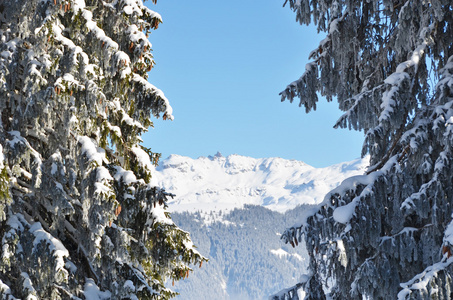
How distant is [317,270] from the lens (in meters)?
6.13

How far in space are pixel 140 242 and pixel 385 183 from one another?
12.3ft

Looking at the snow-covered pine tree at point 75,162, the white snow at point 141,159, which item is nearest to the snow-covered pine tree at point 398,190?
the snow-covered pine tree at point 75,162

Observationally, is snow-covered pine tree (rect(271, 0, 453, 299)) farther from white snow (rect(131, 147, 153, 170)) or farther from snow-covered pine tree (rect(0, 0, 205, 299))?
white snow (rect(131, 147, 153, 170))

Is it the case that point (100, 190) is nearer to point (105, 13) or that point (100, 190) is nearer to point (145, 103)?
point (145, 103)

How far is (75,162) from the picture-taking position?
729cm

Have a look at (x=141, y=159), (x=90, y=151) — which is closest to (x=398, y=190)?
(x=90, y=151)

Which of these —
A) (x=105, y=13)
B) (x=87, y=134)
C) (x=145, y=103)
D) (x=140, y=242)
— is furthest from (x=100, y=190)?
(x=105, y=13)

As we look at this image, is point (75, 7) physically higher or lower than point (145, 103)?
higher

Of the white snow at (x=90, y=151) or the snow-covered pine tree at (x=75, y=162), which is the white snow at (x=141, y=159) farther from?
the white snow at (x=90, y=151)

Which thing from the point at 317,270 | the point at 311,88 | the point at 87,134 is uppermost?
the point at 311,88

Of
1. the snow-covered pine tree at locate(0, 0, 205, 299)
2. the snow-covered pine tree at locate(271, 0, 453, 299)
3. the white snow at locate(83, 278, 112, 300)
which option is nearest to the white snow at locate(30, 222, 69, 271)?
the snow-covered pine tree at locate(0, 0, 205, 299)

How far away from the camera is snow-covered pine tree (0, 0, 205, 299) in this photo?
22.1 ft

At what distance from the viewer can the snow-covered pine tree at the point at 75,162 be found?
22.1 feet

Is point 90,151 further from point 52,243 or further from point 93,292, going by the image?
point 93,292
